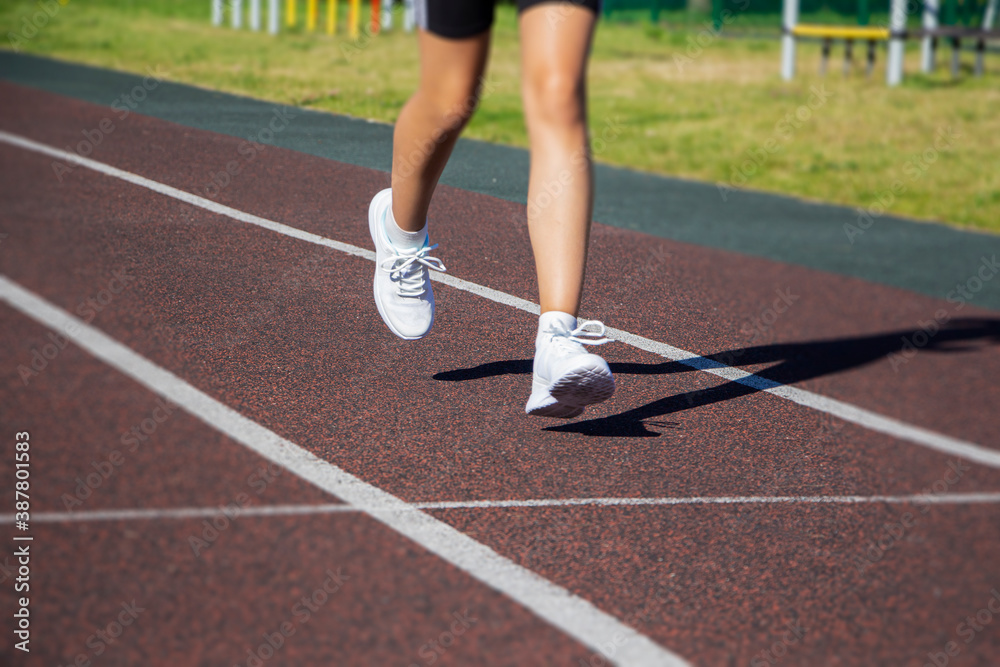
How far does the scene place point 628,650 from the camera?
2258 mm

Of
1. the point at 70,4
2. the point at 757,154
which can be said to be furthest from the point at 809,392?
the point at 70,4

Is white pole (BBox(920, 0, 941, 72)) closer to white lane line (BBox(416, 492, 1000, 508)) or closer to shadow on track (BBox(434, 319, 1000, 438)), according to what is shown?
shadow on track (BBox(434, 319, 1000, 438))

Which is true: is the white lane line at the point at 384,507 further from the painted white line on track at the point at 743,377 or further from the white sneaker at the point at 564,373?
the painted white line on track at the point at 743,377

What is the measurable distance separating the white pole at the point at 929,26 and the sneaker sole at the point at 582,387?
15336mm

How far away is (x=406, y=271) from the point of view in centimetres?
377

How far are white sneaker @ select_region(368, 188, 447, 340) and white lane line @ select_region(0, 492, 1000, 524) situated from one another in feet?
3.18

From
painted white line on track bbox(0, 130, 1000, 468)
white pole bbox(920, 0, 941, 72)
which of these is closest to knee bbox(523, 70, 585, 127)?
painted white line on track bbox(0, 130, 1000, 468)

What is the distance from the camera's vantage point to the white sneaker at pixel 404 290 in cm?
373

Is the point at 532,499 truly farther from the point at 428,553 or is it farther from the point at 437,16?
the point at 437,16

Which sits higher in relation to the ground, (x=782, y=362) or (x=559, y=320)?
(x=559, y=320)

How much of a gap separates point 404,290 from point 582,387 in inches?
37.3

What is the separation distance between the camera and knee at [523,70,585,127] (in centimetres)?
301

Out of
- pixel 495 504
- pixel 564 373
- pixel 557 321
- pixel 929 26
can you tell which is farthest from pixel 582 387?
pixel 929 26

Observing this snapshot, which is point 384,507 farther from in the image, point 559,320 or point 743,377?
point 743,377
